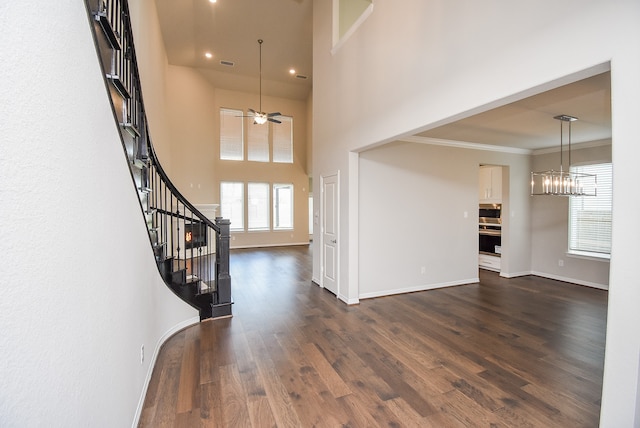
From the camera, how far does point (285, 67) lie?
8.57 meters

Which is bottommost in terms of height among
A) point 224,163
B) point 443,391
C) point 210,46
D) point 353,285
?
point 443,391

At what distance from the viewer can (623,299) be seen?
151 centimetres

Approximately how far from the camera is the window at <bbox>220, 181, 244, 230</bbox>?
9.98 m

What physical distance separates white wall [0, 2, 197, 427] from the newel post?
2.11m

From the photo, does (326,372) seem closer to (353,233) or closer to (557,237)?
(353,233)

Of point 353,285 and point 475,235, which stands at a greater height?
point 475,235

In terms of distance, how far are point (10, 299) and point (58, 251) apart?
0.30m

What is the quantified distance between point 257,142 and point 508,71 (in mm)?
9133

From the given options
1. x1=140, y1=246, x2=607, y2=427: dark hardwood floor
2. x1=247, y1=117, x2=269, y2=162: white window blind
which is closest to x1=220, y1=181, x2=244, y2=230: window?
x1=247, y1=117, x2=269, y2=162: white window blind

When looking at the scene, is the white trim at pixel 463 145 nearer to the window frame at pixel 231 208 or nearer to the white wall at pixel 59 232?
the white wall at pixel 59 232

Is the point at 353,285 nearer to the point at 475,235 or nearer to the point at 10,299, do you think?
the point at 475,235

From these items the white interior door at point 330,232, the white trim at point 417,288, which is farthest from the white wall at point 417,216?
the white interior door at point 330,232

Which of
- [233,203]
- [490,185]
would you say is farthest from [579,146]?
[233,203]

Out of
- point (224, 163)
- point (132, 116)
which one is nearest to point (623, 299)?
point (132, 116)
